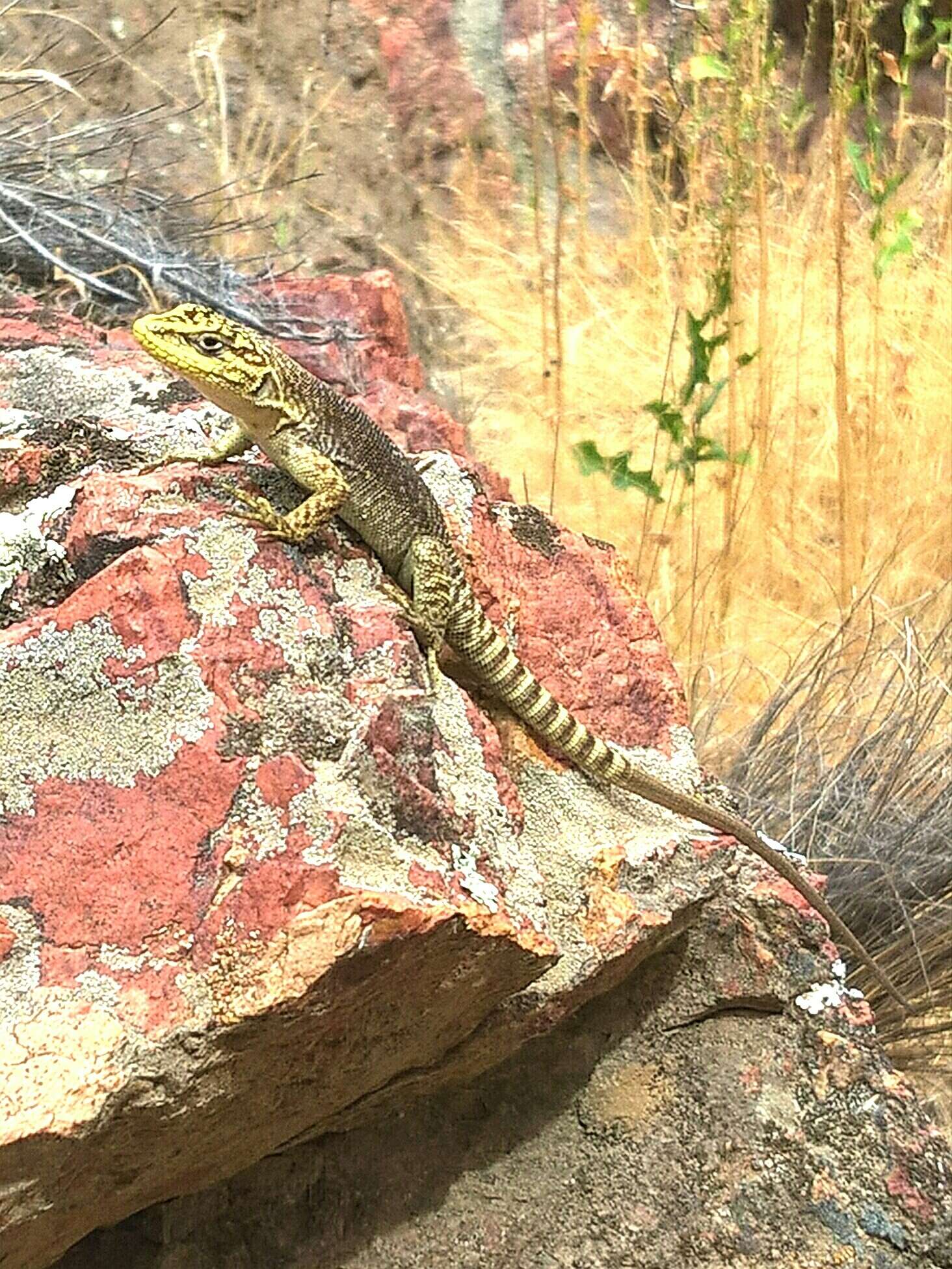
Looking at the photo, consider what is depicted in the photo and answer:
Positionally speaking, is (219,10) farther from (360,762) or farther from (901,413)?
(360,762)

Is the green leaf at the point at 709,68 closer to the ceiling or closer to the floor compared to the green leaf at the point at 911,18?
closer to the floor

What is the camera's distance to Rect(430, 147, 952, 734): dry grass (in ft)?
13.6

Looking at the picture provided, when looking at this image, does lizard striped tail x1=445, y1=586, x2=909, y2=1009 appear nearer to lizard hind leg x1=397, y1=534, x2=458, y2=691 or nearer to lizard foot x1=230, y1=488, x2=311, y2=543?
lizard hind leg x1=397, y1=534, x2=458, y2=691

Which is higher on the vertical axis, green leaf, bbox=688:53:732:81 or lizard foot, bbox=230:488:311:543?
green leaf, bbox=688:53:732:81

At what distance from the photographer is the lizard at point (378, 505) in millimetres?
2137

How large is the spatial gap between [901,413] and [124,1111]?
3791mm

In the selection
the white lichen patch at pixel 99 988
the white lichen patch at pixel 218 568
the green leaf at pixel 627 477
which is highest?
the white lichen patch at pixel 218 568

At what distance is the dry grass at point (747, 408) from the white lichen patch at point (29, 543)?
2067mm

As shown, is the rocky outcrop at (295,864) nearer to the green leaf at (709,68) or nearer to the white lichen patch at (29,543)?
the white lichen patch at (29,543)

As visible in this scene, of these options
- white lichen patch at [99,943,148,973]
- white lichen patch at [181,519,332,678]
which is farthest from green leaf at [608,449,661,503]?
white lichen patch at [99,943,148,973]

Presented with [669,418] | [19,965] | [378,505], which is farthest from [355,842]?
[669,418]

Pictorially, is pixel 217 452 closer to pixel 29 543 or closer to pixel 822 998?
pixel 29 543

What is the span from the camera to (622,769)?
214 cm

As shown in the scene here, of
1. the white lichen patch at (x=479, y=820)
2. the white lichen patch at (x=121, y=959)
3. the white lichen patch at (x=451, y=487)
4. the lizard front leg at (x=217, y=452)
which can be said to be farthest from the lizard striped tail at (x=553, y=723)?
the white lichen patch at (x=121, y=959)
